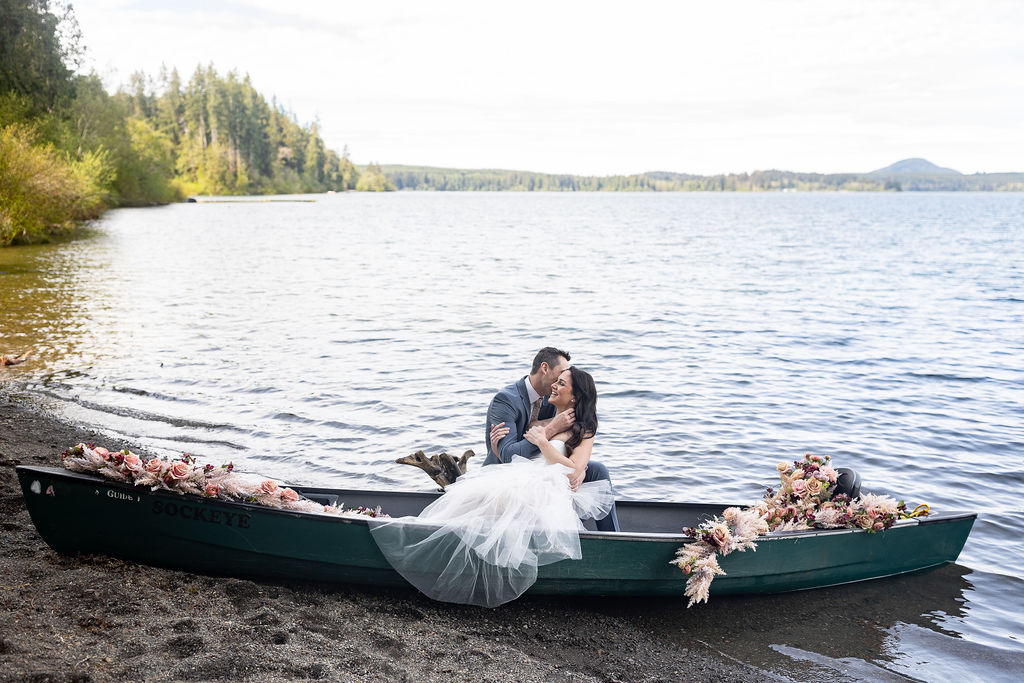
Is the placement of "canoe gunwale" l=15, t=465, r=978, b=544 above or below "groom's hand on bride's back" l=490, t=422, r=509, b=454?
Result: below

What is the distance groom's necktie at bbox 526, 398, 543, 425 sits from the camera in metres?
7.19

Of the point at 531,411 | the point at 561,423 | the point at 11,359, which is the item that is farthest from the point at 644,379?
the point at 11,359

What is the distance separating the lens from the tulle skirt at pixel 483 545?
605cm

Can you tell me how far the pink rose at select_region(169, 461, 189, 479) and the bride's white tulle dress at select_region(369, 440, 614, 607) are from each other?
1471 millimetres

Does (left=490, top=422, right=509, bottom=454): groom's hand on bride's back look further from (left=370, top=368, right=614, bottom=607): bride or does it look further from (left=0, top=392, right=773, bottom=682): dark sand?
(left=0, top=392, right=773, bottom=682): dark sand

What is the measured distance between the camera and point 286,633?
18.6 feet

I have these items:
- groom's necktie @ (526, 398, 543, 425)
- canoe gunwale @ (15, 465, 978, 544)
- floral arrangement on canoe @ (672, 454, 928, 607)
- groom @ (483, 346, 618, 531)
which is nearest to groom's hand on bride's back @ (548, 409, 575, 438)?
groom @ (483, 346, 618, 531)

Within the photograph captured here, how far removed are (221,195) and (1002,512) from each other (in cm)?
11241

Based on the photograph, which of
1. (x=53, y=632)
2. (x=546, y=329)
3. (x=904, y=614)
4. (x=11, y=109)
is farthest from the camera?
(x=11, y=109)

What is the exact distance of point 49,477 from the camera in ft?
20.7

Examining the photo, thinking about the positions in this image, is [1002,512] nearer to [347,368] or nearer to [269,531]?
[269,531]

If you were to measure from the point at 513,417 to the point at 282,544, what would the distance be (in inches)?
83.0

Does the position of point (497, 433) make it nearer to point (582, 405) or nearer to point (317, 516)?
point (582, 405)

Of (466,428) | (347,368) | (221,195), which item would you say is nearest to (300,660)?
(466,428)
